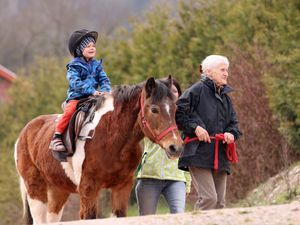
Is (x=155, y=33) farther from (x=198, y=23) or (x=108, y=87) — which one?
A: (x=108, y=87)

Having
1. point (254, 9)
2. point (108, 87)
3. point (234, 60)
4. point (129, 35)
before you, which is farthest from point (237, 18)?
point (108, 87)

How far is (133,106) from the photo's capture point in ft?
34.8

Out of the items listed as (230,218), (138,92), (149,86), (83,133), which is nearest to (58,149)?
(83,133)

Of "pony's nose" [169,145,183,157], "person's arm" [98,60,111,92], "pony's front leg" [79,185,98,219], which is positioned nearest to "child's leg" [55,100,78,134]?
"person's arm" [98,60,111,92]

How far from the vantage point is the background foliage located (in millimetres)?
18406

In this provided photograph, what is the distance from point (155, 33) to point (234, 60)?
373 inches

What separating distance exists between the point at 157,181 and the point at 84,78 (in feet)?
4.93

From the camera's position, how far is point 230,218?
27.7 ft

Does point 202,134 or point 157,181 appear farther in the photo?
point 157,181

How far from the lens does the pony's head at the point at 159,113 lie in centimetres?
992

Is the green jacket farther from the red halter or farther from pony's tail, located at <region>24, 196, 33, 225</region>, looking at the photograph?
pony's tail, located at <region>24, 196, 33, 225</region>

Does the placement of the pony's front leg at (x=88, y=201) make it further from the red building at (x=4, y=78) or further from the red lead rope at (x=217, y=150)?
the red building at (x=4, y=78)

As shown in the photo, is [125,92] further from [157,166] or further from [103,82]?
[157,166]

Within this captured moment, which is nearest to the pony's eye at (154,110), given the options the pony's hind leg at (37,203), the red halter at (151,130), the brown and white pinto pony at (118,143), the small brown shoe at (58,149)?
the brown and white pinto pony at (118,143)
